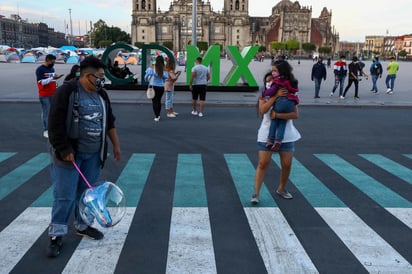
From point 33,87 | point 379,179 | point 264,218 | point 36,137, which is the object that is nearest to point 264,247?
A: point 264,218

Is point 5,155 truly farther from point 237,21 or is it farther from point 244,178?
point 237,21

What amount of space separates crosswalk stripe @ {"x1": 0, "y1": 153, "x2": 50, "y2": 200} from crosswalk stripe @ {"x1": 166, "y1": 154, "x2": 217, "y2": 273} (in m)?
2.20

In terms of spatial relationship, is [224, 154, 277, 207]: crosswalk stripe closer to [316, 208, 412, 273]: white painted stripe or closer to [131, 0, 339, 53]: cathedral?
[316, 208, 412, 273]: white painted stripe

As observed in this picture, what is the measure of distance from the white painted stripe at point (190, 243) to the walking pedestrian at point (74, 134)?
993 millimetres

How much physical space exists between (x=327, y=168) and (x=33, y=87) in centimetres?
1555

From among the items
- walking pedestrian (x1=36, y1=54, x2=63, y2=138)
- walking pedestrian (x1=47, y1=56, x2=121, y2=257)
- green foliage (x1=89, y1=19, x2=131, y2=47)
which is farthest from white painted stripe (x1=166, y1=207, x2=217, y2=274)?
green foliage (x1=89, y1=19, x2=131, y2=47)

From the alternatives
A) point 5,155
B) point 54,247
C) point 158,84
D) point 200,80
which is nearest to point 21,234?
point 54,247

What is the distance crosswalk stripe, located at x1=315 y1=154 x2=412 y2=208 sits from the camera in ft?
16.9

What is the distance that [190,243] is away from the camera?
390 centimetres

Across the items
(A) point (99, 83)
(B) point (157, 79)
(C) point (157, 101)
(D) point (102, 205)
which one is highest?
(A) point (99, 83)

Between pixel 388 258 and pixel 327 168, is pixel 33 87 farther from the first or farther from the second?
pixel 388 258

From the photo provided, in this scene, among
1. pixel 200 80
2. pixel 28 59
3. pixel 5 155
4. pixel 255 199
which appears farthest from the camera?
pixel 28 59

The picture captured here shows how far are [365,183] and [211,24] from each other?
12360 centimetres

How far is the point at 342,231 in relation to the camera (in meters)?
4.23
